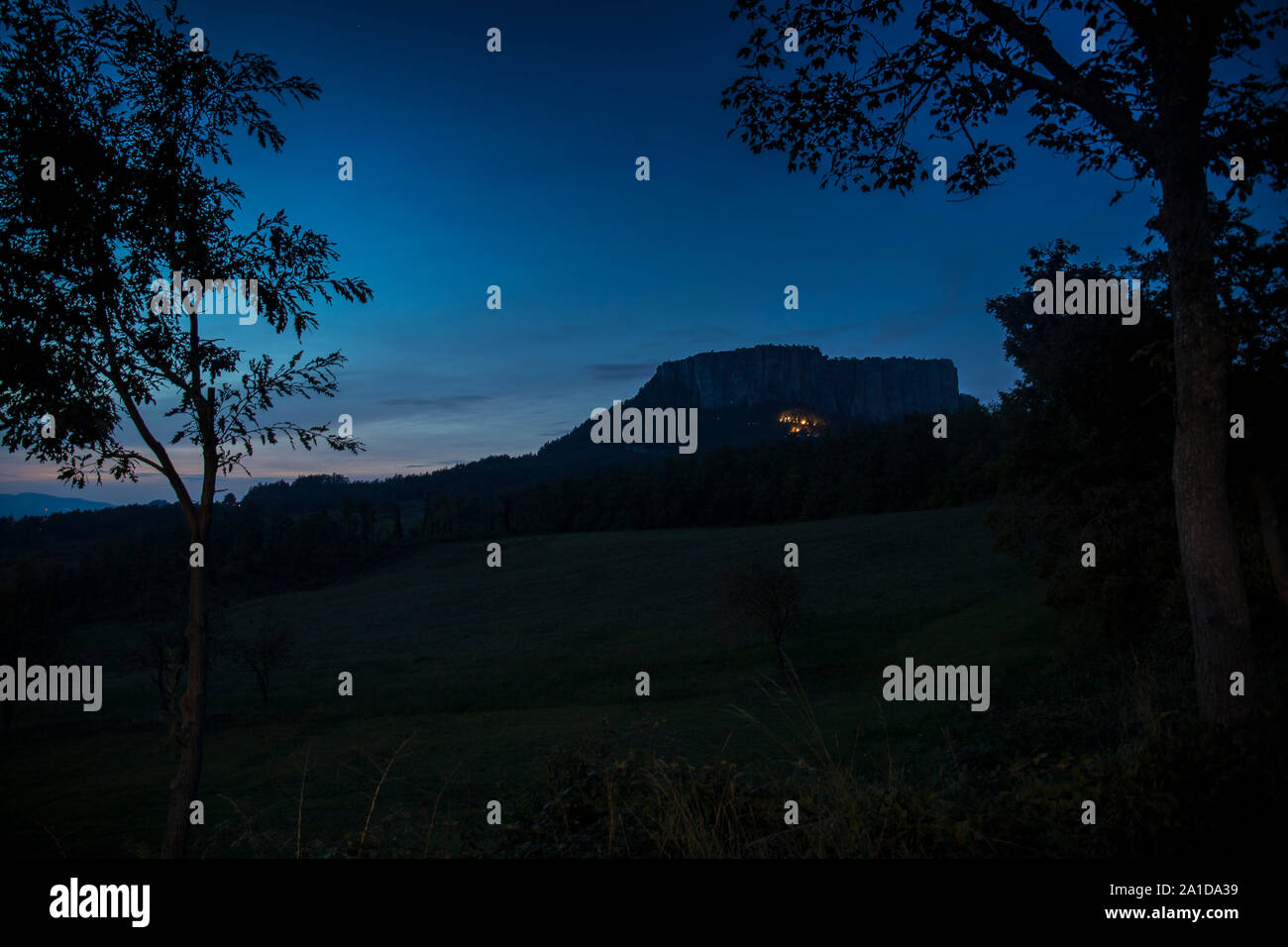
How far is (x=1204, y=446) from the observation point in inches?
232

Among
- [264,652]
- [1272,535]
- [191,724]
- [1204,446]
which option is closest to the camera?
[1204,446]

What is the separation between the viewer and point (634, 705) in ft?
90.2

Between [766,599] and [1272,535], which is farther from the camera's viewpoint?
[766,599]

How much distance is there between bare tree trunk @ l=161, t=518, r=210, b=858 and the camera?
6.78m

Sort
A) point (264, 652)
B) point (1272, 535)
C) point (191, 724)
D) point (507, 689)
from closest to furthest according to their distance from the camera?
point (191, 724), point (1272, 535), point (507, 689), point (264, 652)

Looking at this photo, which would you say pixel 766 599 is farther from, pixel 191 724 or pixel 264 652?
pixel 191 724

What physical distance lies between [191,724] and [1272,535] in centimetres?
1684

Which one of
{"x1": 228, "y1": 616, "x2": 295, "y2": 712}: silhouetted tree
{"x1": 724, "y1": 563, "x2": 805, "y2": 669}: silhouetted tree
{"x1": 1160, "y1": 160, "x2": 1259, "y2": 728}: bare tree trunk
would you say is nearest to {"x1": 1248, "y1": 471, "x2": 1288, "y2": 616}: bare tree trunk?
{"x1": 1160, "y1": 160, "x2": 1259, "y2": 728}: bare tree trunk

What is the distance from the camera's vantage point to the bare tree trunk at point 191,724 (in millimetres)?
6781

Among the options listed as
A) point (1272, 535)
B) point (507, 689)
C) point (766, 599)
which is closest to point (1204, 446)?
point (1272, 535)

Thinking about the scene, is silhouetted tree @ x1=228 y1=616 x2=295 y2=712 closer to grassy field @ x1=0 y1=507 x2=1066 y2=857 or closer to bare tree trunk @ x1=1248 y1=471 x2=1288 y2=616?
grassy field @ x1=0 y1=507 x2=1066 y2=857

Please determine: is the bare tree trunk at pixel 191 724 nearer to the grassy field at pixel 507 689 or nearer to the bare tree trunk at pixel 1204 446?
the grassy field at pixel 507 689

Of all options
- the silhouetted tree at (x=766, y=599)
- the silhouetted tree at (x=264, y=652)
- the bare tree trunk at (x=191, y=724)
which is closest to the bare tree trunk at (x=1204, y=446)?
the bare tree trunk at (x=191, y=724)
